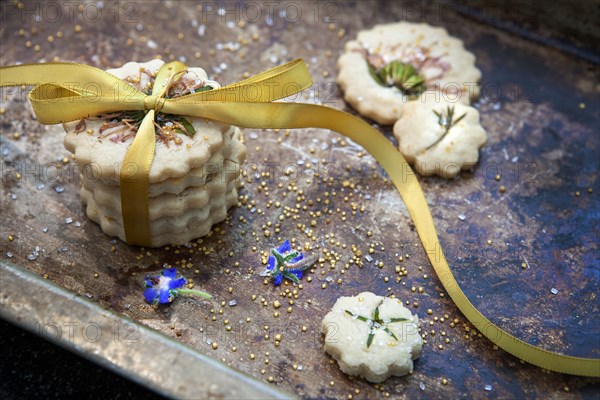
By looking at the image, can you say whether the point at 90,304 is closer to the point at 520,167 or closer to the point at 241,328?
the point at 241,328

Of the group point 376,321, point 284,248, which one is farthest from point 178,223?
point 376,321

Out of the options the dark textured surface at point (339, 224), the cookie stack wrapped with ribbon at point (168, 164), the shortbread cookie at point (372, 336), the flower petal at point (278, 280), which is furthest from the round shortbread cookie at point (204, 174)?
the shortbread cookie at point (372, 336)

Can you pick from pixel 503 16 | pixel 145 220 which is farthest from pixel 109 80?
pixel 503 16

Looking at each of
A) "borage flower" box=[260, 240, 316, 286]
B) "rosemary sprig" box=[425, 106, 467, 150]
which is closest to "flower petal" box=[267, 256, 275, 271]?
"borage flower" box=[260, 240, 316, 286]

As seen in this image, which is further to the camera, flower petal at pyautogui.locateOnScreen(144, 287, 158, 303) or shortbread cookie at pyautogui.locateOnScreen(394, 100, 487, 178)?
shortbread cookie at pyautogui.locateOnScreen(394, 100, 487, 178)

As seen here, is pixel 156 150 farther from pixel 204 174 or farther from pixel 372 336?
Answer: pixel 372 336

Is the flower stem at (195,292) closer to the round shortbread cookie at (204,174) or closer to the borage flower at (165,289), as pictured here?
the borage flower at (165,289)

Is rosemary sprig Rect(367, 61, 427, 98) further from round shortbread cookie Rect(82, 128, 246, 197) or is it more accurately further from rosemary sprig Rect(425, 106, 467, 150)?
round shortbread cookie Rect(82, 128, 246, 197)
